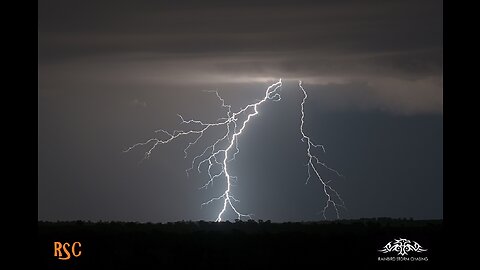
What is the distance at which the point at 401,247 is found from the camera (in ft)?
61.0

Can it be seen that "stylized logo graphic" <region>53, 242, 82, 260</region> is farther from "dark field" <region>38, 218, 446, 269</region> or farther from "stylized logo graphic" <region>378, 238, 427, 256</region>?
"stylized logo graphic" <region>378, 238, 427, 256</region>

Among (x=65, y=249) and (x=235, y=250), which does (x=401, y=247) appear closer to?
(x=235, y=250)

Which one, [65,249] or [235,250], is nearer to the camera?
[65,249]

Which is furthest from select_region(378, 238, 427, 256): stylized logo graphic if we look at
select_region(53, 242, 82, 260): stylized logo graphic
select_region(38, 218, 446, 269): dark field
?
select_region(53, 242, 82, 260): stylized logo graphic

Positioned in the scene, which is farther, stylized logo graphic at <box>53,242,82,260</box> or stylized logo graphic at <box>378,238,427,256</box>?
stylized logo graphic at <box>378,238,427,256</box>

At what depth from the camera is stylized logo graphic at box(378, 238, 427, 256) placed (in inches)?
731

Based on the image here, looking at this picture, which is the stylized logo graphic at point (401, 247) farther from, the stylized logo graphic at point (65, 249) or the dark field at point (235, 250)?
the stylized logo graphic at point (65, 249)

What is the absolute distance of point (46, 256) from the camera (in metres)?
18.1

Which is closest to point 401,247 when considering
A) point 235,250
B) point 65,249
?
point 235,250

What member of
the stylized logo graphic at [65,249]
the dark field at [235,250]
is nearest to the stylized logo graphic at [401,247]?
the dark field at [235,250]

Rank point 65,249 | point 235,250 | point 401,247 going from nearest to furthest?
point 65,249
point 401,247
point 235,250
